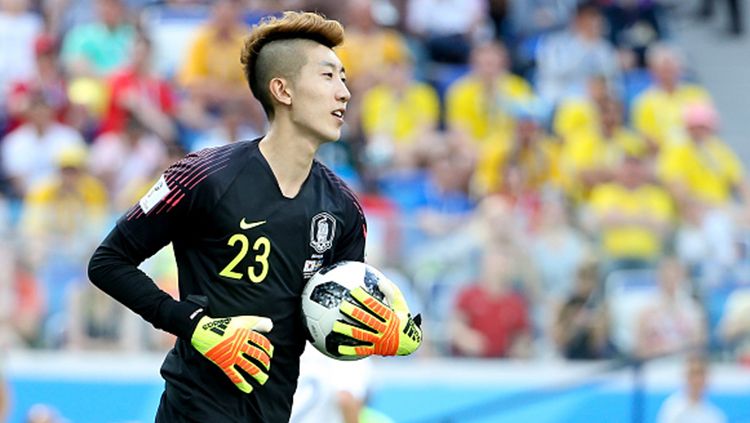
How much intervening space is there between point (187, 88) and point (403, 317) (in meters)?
7.55

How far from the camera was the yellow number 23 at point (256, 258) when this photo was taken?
4758 mm

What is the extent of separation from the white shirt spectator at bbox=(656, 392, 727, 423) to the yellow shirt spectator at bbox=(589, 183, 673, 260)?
109 cm

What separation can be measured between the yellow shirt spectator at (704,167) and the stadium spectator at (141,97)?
386 cm

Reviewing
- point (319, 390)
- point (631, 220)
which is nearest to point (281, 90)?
point (319, 390)

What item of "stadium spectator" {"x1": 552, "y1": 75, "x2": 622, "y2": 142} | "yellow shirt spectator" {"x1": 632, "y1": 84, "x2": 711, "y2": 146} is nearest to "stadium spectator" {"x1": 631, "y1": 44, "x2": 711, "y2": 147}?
"yellow shirt spectator" {"x1": 632, "y1": 84, "x2": 711, "y2": 146}

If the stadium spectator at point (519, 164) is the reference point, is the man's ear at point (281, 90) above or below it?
below

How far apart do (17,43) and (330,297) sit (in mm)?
8454

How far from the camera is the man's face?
480 cm

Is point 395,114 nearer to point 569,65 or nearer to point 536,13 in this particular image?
point 569,65

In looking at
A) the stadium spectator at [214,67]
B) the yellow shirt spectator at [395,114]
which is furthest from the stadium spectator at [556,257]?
the stadium spectator at [214,67]

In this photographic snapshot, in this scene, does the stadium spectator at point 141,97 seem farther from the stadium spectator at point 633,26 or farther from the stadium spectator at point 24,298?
the stadium spectator at point 633,26

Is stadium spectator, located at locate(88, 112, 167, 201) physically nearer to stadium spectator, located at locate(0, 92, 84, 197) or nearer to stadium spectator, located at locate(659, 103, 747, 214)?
stadium spectator, located at locate(0, 92, 84, 197)

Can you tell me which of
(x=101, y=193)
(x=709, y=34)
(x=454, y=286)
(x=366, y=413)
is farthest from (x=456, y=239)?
(x=709, y=34)

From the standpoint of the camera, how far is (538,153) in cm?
1148
